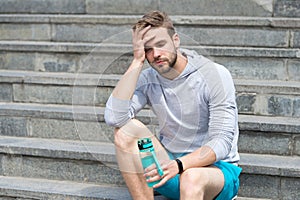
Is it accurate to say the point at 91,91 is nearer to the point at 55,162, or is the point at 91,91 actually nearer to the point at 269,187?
the point at 55,162

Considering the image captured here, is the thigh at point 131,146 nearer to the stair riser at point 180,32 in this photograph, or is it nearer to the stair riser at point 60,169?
the stair riser at point 60,169

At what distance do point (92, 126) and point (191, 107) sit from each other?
53cm

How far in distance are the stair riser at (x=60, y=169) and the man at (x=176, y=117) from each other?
500 mm

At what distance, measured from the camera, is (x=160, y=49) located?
2699 mm

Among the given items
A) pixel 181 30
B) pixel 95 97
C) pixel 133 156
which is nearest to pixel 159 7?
pixel 181 30

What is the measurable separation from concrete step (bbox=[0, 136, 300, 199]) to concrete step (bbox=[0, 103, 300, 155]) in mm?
57

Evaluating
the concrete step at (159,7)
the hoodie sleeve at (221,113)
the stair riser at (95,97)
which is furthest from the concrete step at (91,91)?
the concrete step at (159,7)

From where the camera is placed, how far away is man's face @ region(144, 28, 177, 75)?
2.68m

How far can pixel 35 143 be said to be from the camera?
11.6 feet

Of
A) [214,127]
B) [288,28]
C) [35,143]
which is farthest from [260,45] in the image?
[35,143]

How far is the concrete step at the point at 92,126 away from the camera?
9.28 feet

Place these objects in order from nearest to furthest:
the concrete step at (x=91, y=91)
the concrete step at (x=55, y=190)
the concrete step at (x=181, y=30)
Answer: the concrete step at (x=91, y=91) < the concrete step at (x=55, y=190) < the concrete step at (x=181, y=30)

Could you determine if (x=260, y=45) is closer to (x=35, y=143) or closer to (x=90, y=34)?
(x=90, y=34)

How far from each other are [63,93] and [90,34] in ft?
2.25
